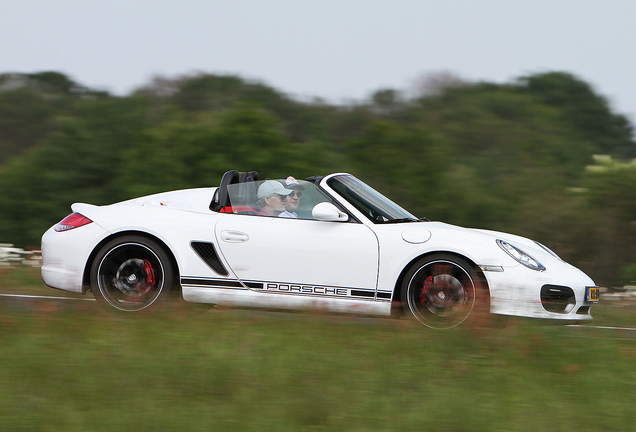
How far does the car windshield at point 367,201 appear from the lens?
227 inches

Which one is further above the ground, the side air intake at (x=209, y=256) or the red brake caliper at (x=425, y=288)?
the side air intake at (x=209, y=256)

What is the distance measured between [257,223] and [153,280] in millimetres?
999

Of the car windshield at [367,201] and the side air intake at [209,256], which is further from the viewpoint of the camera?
the car windshield at [367,201]

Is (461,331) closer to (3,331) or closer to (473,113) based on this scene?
(3,331)

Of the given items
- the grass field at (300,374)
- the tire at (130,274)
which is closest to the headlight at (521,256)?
the grass field at (300,374)

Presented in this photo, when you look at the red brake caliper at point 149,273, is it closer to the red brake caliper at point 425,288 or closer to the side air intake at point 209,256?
the side air intake at point 209,256

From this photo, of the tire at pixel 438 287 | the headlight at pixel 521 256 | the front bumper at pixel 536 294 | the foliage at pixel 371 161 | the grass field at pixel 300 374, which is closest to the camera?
the grass field at pixel 300 374

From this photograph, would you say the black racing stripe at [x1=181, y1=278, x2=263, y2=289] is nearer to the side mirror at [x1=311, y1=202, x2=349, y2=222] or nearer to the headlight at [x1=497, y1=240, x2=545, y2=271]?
the side mirror at [x1=311, y1=202, x2=349, y2=222]

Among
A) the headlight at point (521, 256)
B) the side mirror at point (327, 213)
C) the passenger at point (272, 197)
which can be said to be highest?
the passenger at point (272, 197)

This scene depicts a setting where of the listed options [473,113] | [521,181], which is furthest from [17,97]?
[521,181]

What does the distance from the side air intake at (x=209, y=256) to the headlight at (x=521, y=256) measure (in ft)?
7.47

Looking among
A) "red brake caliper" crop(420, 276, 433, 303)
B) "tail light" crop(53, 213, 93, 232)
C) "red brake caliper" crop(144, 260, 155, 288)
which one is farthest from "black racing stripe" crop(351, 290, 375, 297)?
"tail light" crop(53, 213, 93, 232)

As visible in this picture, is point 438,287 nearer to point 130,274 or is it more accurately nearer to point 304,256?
point 304,256

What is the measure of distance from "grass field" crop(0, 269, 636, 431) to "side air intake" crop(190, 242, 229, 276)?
1.46 feet
